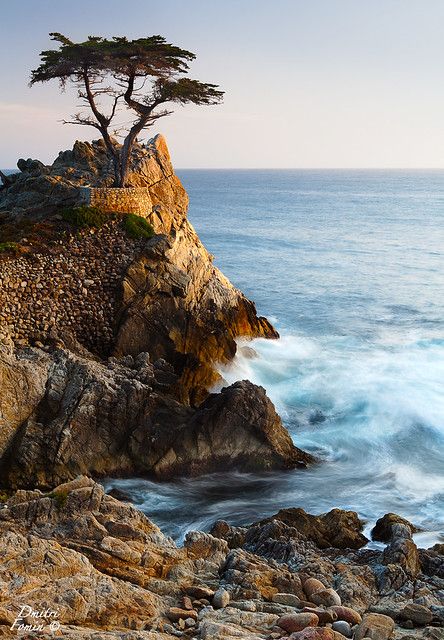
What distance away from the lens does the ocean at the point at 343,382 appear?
1808cm

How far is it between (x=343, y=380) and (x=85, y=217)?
38.7ft

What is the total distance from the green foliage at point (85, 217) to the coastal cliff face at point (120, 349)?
30 centimetres

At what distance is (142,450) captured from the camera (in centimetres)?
1880

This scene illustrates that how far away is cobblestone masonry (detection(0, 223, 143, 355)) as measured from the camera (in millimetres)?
22562

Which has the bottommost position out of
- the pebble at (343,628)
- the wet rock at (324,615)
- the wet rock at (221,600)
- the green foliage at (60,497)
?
the pebble at (343,628)

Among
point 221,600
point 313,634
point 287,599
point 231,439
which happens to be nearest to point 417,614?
point 287,599

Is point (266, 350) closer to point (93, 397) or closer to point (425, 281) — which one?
point (93, 397)

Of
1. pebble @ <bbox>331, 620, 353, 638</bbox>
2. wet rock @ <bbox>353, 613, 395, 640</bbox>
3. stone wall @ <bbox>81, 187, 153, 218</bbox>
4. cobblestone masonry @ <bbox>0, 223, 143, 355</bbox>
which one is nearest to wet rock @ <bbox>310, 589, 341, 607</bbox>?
wet rock @ <bbox>353, 613, 395, 640</bbox>

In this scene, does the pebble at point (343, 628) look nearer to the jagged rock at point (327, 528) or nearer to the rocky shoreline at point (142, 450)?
the rocky shoreline at point (142, 450)

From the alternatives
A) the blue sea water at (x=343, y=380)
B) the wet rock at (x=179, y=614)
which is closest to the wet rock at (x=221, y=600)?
the wet rock at (x=179, y=614)

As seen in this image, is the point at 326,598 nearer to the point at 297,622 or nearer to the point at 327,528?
the point at 297,622

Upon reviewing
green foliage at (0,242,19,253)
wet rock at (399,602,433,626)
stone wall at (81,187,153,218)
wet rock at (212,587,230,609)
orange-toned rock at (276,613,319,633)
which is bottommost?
wet rock at (399,602,433,626)

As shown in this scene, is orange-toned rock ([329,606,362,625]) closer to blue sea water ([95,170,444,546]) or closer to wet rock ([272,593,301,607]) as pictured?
wet rock ([272,593,301,607])

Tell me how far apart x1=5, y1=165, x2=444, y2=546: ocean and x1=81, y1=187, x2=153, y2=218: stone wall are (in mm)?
7401
